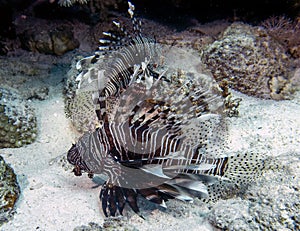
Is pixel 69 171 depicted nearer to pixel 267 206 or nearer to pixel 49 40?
pixel 267 206

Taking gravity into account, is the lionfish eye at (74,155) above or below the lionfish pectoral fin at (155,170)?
below

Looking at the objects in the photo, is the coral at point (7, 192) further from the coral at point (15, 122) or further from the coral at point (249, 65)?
the coral at point (249, 65)

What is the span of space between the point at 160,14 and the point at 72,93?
4369 millimetres

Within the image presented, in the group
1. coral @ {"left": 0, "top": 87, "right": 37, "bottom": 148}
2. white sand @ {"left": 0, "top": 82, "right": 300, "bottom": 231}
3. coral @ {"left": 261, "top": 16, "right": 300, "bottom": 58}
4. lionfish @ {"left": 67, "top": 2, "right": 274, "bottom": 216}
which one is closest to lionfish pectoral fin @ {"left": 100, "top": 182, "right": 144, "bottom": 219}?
lionfish @ {"left": 67, "top": 2, "right": 274, "bottom": 216}

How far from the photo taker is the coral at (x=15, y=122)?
13.4 ft

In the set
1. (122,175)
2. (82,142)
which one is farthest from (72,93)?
(122,175)

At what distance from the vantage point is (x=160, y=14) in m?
7.97

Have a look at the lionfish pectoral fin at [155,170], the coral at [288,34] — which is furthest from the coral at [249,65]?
the lionfish pectoral fin at [155,170]

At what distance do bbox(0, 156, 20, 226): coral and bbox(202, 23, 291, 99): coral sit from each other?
3929mm

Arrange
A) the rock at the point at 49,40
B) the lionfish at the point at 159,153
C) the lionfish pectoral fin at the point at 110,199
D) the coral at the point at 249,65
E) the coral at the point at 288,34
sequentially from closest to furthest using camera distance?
the lionfish at the point at 159,153 < the lionfish pectoral fin at the point at 110,199 < the coral at the point at 249,65 < the coral at the point at 288,34 < the rock at the point at 49,40

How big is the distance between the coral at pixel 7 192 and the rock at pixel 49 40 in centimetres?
413

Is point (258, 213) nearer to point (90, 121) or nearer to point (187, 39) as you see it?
point (90, 121)

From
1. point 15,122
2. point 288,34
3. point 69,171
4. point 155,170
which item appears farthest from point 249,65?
point 15,122

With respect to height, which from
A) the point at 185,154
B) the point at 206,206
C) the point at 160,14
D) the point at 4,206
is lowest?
the point at 4,206
